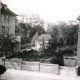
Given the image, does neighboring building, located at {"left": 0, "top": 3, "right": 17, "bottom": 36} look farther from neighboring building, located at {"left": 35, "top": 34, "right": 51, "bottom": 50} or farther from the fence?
neighboring building, located at {"left": 35, "top": 34, "right": 51, "bottom": 50}

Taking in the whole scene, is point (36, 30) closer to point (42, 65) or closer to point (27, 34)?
point (27, 34)

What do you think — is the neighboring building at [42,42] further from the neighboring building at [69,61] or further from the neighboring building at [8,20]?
the neighboring building at [8,20]

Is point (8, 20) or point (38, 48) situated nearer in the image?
point (8, 20)

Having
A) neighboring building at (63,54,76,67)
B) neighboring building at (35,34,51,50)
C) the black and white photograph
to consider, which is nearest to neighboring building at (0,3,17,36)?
the black and white photograph

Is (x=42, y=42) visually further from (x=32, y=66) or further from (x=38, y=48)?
(x=32, y=66)

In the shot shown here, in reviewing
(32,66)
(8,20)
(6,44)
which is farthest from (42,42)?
(6,44)

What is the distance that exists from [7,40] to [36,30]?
663 inches

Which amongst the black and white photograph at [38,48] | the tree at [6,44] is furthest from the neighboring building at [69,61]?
the tree at [6,44]

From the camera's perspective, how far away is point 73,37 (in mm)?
14898

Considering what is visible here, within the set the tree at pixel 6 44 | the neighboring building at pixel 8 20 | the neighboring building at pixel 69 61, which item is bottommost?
the neighboring building at pixel 69 61

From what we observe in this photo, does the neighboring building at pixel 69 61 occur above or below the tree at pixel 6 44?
below

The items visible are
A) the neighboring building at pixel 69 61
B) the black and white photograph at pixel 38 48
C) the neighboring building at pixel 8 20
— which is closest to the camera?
the black and white photograph at pixel 38 48

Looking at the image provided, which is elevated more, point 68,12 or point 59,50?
point 68,12

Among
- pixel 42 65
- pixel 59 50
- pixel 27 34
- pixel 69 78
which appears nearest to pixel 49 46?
pixel 59 50
